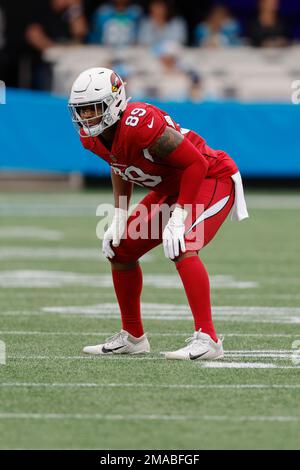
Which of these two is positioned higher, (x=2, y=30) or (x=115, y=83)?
(x=115, y=83)

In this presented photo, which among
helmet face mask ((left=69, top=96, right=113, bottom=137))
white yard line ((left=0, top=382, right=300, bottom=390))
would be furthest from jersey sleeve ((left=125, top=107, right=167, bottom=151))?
white yard line ((left=0, top=382, right=300, bottom=390))

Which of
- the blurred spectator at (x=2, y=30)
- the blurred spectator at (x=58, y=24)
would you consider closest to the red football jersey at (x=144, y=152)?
the blurred spectator at (x=58, y=24)

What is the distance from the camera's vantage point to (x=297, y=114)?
56.1 ft

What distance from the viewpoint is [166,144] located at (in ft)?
19.6

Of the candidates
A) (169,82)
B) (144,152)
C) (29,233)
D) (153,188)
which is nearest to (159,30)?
(169,82)

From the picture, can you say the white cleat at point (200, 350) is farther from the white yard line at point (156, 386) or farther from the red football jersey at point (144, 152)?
the red football jersey at point (144, 152)

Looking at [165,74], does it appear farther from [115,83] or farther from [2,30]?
[115,83]

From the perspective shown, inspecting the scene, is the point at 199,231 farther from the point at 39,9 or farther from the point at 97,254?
the point at 39,9

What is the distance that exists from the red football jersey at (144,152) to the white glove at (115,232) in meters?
0.21

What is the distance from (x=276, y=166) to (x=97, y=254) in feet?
21.0

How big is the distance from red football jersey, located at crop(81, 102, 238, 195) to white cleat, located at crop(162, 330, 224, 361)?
794mm

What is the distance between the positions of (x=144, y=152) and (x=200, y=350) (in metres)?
1.03

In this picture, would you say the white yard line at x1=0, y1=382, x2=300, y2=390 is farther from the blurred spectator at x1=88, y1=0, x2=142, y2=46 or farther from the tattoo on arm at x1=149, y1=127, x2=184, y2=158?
the blurred spectator at x1=88, y1=0, x2=142, y2=46

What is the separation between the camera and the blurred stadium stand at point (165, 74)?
17.1 m
